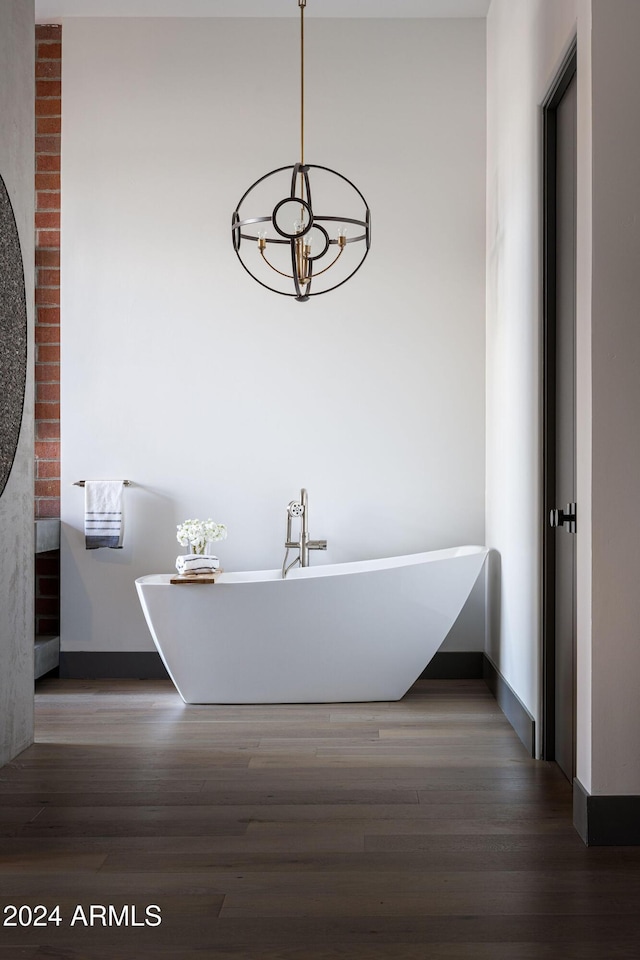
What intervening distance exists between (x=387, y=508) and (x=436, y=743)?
1.44 m

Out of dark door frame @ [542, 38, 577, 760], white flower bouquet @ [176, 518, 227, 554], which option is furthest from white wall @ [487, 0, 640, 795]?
white flower bouquet @ [176, 518, 227, 554]

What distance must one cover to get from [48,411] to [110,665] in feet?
4.40

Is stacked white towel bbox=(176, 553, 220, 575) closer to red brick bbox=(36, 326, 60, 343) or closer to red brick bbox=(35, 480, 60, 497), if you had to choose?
red brick bbox=(35, 480, 60, 497)

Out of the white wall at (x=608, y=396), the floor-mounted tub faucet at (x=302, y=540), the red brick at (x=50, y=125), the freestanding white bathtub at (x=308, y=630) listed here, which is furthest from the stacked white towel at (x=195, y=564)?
the red brick at (x=50, y=125)

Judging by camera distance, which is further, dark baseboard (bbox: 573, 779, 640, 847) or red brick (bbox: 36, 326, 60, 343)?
red brick (bbox: 36, 326, 60, 343)

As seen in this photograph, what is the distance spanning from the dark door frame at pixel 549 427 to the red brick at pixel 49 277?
2.54 meters

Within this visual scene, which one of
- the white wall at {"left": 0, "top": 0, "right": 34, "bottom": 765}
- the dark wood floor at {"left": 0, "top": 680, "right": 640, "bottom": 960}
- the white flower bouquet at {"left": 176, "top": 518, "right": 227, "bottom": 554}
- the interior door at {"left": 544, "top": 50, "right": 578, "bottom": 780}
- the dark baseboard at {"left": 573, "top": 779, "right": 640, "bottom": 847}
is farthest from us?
the white flower bouquet at {"left": 176, "top": 518, "right": 227, "bottom": 554}

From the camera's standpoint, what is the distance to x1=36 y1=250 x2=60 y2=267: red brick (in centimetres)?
443

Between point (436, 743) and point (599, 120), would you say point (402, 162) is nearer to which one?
point (599, 120)

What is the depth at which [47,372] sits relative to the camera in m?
4.45

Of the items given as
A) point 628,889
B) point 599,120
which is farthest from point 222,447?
point 628,889

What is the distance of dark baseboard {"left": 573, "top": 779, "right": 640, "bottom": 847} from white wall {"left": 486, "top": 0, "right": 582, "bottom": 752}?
80 cm

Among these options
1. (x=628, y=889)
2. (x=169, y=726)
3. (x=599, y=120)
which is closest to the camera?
(x=628, y=889)

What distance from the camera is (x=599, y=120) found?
2.29 metres
